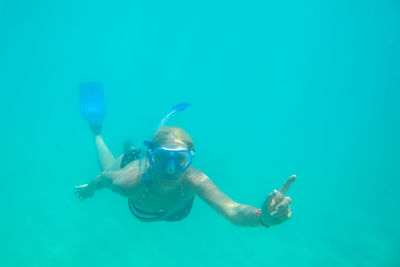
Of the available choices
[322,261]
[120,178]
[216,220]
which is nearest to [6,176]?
[216,220]

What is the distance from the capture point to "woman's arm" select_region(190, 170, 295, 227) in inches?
79.2

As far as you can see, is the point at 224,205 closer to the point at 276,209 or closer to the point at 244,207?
the point at 244,207

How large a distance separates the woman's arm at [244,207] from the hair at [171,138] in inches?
16.2

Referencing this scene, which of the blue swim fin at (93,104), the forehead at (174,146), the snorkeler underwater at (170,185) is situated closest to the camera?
the snorkeler underwater at (170,185)

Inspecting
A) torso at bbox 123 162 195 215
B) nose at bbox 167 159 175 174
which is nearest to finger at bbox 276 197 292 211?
nose at bbox 167 159 175 174

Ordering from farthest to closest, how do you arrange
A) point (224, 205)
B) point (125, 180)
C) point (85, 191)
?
point (85, 191) < point (125, 180) < point (224, 205)

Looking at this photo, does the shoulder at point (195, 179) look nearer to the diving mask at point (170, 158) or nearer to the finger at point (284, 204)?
the diving mask at point (170, 158)

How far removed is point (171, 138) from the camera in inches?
124

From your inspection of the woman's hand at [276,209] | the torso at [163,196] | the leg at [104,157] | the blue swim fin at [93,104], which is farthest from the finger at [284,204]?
the blue swim fin at [93,104]

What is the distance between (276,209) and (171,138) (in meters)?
1.53

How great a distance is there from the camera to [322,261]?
9875 mm

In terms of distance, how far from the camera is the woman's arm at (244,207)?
2.01m

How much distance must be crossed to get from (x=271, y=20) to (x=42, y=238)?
1931 inches

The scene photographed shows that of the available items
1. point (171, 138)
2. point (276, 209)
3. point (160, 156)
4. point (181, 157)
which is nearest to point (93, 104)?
point (171, 138)
